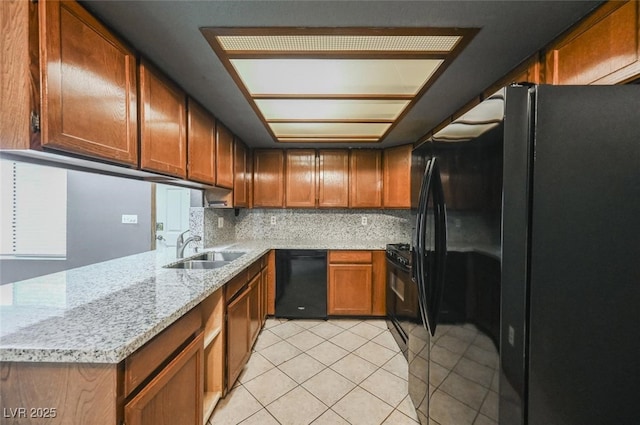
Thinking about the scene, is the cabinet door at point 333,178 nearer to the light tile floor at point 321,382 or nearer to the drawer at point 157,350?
the light tile floor at point 321,382

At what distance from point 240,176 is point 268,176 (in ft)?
1.55

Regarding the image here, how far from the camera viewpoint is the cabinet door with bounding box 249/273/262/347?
2.12 meters

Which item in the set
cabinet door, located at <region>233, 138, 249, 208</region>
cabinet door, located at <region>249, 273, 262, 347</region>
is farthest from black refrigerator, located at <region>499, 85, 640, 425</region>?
cabinet door, located at <region>233, 138, 249, 208</region>

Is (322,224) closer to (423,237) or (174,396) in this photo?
(423,237)

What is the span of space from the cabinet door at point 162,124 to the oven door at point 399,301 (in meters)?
1.92

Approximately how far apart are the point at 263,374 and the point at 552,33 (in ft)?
9.08

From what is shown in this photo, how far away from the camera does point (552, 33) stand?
3.79 feet

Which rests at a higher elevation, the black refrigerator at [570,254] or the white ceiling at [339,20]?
the white ceiling at [339,20]

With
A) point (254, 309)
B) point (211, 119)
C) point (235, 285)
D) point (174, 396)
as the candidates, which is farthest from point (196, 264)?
point (211, 119)

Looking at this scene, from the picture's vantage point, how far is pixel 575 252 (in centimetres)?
75

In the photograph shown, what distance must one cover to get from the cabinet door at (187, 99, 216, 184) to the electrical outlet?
1.63 metres

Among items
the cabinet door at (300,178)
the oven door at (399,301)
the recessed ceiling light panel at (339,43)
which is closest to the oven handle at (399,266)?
the oven door at (399,301)

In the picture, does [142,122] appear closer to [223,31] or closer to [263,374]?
[223,31]

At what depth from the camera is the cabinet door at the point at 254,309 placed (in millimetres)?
2115
